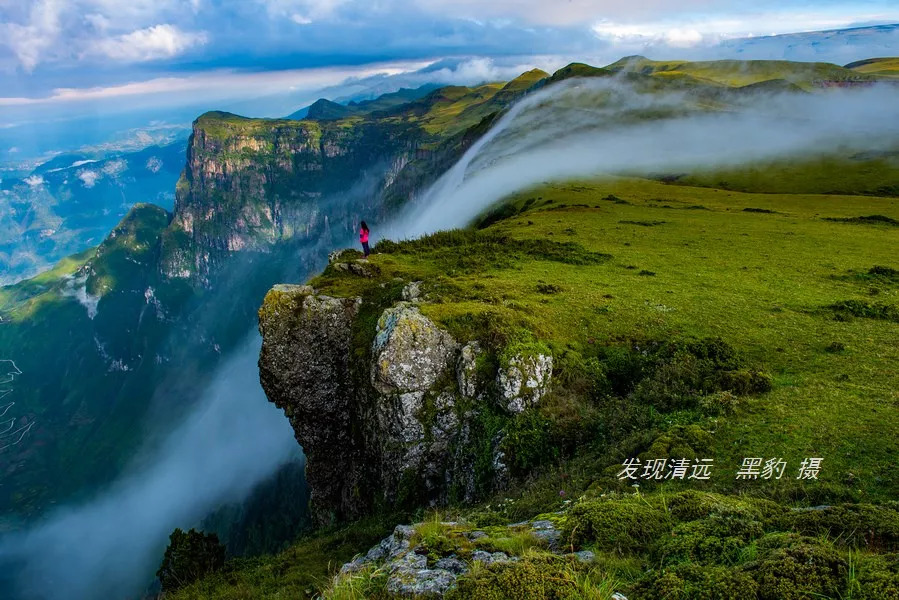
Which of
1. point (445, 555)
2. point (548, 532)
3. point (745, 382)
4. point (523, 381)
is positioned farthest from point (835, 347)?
point (445, 555)

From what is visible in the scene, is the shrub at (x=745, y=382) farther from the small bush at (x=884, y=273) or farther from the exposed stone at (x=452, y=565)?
the small bush at (x=884, y=273)

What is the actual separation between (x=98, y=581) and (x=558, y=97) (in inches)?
10350

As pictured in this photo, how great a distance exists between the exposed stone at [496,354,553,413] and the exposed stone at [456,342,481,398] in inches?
71.4

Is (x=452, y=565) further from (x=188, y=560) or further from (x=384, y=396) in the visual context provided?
(x=188, y=560)

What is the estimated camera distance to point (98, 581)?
170m

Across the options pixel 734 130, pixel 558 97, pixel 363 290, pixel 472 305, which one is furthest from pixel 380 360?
pixel 558 97

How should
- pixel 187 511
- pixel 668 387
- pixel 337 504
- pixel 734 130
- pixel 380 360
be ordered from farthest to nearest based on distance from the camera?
pixel 187 511, pixel 734 130, pixel 337 504, pixel 380 360, pixel 668 387

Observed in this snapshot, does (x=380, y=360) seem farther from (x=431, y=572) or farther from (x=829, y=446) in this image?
(x=829, y=446)

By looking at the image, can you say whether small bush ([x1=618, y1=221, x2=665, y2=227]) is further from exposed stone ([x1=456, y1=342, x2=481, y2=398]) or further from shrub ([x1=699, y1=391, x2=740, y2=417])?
shrub ([x1=699, y1=391, x2=740, y2=417])

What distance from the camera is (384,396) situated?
23.9 m

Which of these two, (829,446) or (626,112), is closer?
(829,446)

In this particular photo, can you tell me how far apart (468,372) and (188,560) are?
47.2ft

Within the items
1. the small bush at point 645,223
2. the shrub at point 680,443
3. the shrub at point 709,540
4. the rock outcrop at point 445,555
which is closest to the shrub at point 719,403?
the shrub at point 680,443

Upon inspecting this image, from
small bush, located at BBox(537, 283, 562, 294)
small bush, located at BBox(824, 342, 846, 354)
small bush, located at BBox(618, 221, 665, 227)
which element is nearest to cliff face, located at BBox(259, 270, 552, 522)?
small bush, located at BBox(537, 283, 562, 294)
